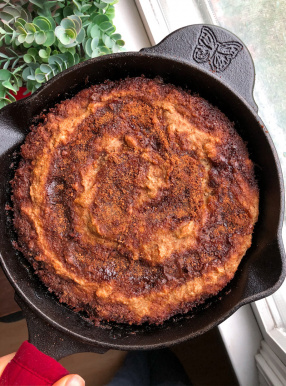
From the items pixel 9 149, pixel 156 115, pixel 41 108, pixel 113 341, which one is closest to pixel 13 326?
pixel 113 341

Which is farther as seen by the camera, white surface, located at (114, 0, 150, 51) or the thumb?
white surface, located at (114, 0, 150, 51)

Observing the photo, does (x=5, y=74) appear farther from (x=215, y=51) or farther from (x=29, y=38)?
(x=215, y=51)

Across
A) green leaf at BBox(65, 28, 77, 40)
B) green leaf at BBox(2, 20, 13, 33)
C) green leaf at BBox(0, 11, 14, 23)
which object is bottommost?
green leaf at BBox(65, 28, 77, 40)

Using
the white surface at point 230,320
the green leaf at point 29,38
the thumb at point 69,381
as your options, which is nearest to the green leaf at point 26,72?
the green leaf at point 29,38

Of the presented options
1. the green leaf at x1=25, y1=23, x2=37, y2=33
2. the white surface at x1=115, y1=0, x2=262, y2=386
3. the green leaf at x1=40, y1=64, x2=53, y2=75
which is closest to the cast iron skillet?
the green leaf at x1=40, y1=64, x2=53, y2=75

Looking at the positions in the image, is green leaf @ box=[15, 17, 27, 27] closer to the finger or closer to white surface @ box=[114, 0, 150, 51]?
white surface @ box=[114, 0, 150, 51]

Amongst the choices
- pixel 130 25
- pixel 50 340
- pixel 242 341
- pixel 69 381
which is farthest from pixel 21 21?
pixel 242 341
